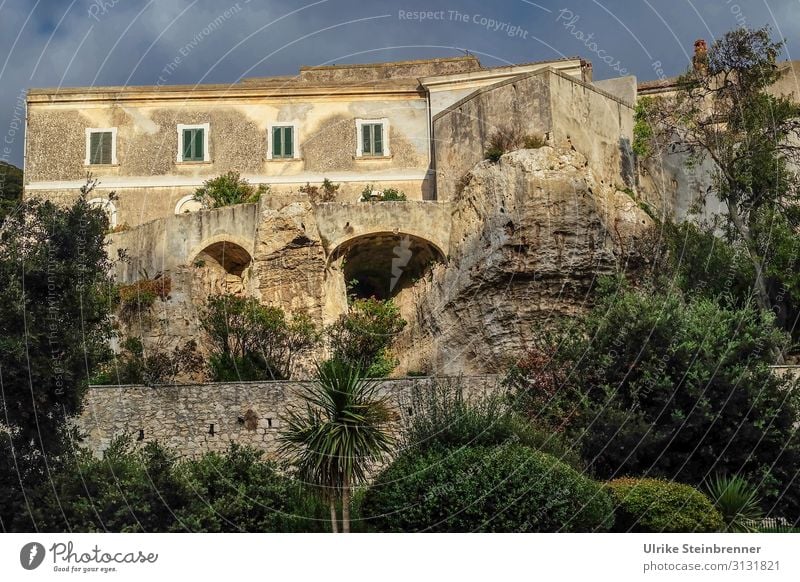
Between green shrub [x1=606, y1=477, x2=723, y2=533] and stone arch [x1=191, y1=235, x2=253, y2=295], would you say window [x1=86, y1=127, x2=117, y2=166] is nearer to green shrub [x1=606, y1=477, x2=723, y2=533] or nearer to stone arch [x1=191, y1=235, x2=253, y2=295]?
stone arch [x1=191, y1=235, x2=253, y2=295]

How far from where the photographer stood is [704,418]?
1011 inches

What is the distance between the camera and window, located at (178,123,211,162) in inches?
1553

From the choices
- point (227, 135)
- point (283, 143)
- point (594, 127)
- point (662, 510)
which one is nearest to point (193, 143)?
point (227, 135)

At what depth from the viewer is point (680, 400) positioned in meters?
26.2

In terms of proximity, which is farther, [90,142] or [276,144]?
[90,142]

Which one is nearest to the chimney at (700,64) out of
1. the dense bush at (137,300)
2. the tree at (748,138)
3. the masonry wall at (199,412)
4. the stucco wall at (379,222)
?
the tree at (748,138)

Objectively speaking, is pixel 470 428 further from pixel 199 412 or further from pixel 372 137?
pixel 372 137

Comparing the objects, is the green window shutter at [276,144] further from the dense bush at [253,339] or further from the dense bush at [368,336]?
the dense bush at [253,339]

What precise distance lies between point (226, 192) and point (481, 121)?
25.6ft

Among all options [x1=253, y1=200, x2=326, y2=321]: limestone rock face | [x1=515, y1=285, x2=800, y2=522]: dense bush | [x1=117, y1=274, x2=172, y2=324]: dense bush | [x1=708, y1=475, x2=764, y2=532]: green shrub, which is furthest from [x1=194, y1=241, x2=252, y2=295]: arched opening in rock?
[x1=708, y1=475, x2=764, y2=532]: green shrub

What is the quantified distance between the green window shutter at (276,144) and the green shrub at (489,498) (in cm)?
1802

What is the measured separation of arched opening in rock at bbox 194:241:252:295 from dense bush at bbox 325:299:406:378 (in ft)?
11.3

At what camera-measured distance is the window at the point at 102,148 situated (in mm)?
39406

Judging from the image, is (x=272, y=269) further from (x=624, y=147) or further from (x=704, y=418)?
(x=704, y=418)
